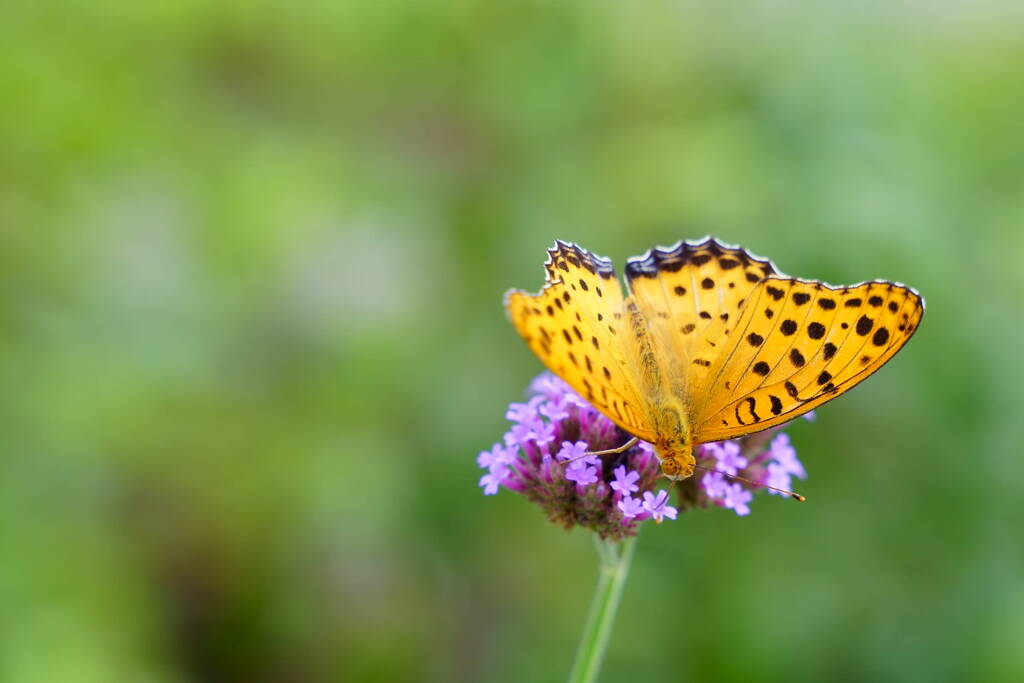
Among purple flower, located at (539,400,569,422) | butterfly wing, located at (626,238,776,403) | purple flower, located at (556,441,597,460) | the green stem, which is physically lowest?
the green stem

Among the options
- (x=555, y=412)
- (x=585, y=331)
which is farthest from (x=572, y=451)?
(x=585, y=331)

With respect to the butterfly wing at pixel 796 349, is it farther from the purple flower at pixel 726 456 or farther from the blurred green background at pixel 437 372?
the blurred green background at pixel 437 372

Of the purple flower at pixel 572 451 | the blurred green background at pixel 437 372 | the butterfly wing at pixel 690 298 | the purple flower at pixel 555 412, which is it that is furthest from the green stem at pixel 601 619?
the blurred green background at pixel 437 372

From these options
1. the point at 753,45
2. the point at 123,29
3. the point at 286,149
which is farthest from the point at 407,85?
the point at 753,45

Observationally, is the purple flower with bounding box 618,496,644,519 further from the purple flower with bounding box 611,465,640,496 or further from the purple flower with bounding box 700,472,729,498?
the purple flower with bounding box 700,472,729,498

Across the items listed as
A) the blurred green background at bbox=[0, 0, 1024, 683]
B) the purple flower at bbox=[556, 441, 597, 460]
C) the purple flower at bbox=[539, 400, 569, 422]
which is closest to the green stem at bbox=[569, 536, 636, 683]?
the purple flower at bbox=[556, 441, 597, 460]

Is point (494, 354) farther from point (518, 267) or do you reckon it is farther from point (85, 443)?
point (85, 443)

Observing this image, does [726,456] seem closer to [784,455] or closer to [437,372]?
[784,455]
